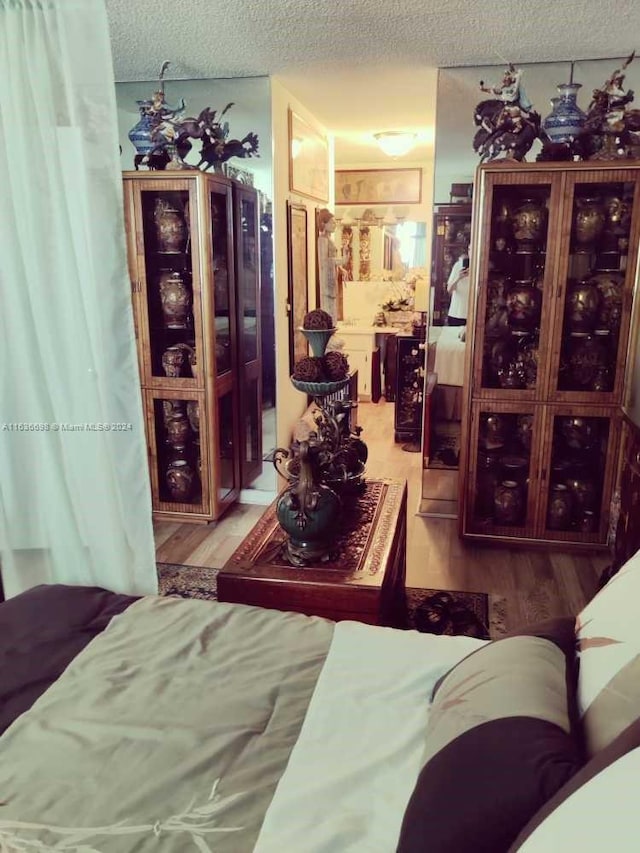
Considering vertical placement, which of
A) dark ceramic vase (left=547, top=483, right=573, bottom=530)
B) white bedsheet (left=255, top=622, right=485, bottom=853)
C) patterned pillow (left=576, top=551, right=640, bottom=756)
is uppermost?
patterned pillow (left=576, top=551, right=640, bottom=756)

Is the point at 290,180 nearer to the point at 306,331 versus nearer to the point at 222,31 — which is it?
the point at 222,31

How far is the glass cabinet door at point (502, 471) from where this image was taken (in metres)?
3.53

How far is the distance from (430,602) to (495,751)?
2.10 metres

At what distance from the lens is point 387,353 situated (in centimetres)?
698

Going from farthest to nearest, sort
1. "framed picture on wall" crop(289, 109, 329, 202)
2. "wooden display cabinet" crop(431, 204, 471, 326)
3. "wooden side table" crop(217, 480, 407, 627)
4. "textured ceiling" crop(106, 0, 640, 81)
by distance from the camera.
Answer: "framed picture on wall" crop(289, 109, 329, 202)
"wooden display cabinet" crop(431, 204, 471, 326)
"textured ceiling" crop(106, 0, 640, 81)
"wooden side table" crop(217, 480, 407, 627)

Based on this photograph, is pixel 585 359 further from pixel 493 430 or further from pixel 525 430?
pixel 493 430

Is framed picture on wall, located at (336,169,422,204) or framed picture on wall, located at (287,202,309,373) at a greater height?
framed picture on wall, located at (336,169,422,204)

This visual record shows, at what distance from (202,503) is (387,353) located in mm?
3496

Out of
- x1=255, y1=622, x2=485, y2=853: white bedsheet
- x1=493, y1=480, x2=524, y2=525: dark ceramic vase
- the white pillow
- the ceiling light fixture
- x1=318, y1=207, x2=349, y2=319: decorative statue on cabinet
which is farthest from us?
x1=318, y1=207, x2=349, y2=319: decorative statue on cabinet

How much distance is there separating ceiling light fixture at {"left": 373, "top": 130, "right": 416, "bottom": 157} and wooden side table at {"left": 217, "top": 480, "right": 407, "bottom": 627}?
398 centimetres

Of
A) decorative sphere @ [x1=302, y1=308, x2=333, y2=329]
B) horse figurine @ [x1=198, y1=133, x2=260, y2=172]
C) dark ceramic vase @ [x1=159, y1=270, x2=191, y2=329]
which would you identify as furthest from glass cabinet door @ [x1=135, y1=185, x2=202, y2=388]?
decorative sphere @ [x1=302, y1=308, x2=333, y2=329]

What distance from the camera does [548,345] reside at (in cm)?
338

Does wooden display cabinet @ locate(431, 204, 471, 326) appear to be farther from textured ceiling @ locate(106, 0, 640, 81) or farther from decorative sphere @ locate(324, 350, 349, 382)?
decorative sphere @ locate(324, 350, 349, 382)

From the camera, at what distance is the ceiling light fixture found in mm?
5472
